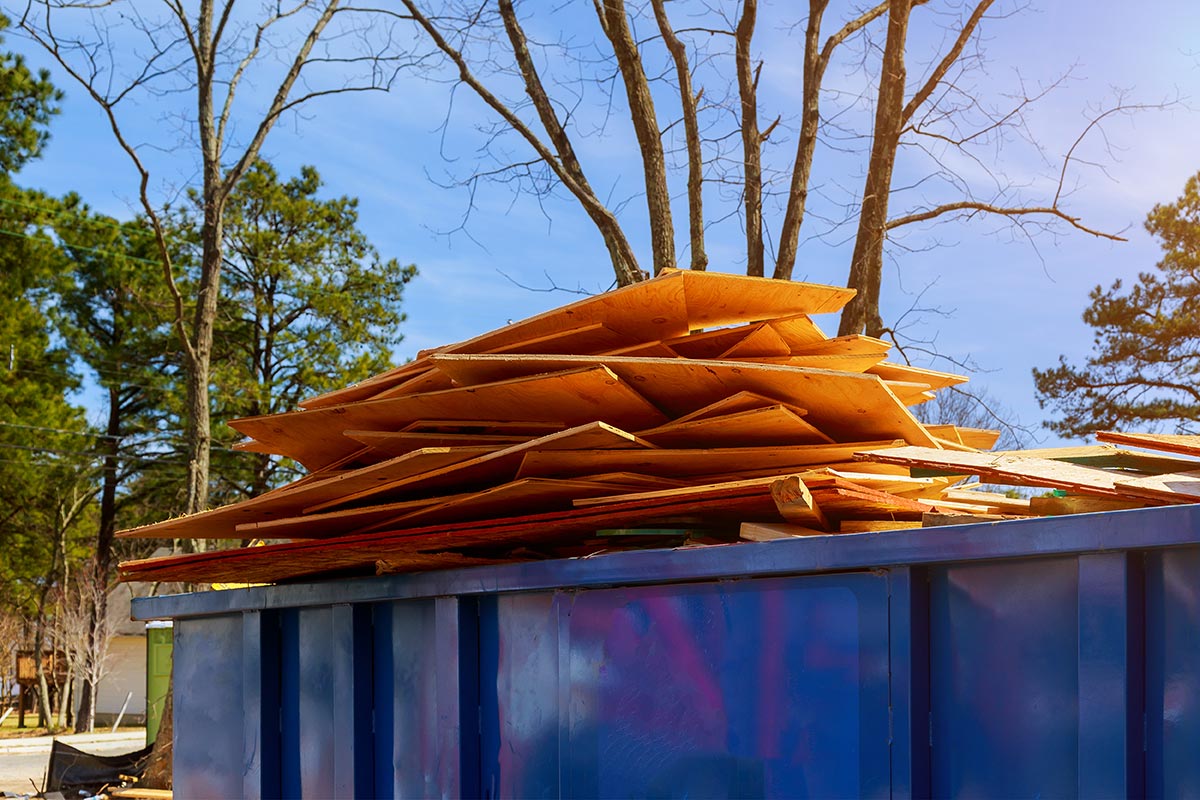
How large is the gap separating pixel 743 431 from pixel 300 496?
65.8 inches

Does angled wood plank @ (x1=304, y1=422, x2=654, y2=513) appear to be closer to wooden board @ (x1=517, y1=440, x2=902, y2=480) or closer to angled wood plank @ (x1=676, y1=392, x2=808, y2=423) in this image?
wooden board @ (x1=517, y1=440, x2=902, y2=480)

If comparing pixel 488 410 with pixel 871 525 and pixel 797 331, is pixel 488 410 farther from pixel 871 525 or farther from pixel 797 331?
pixel 871 525

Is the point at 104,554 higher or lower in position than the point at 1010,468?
lower

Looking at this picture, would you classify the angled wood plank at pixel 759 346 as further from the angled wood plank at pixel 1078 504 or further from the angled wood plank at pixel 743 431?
the angled wood plank at pixel 1078 504

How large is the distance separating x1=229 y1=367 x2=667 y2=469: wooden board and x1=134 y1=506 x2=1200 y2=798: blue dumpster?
583 mm

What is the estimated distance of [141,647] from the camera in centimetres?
4731

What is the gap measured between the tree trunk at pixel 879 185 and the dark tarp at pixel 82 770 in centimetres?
976

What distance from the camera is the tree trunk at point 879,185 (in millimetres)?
10945

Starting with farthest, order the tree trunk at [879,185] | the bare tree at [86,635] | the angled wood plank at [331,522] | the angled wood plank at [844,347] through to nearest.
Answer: the bare tree at [86,635]
the tree trunk at [879,185]
the angled wood plank at [844,347]
the angled wood plank at [331,522]

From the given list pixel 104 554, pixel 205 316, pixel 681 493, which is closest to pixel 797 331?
pixel 681 493

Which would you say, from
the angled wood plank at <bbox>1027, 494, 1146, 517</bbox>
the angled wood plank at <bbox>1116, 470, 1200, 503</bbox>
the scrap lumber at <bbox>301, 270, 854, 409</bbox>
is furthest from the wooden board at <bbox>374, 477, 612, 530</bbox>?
the angled wood plank at <bbox>1116, 470, 1200, 503</bbox>

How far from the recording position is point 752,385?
12.5ft

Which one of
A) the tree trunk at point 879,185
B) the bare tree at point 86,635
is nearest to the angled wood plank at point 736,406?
the tree trunk at point 879,185

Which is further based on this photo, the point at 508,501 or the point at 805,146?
the point at 805,146
